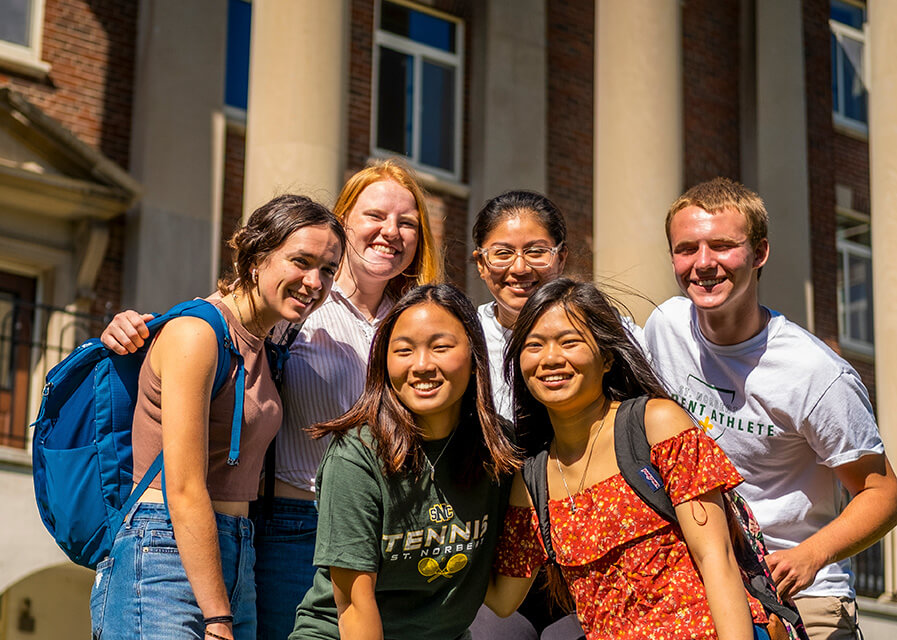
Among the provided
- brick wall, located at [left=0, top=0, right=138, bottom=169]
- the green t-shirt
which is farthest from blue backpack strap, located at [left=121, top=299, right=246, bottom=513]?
brick wall, located at [left=0, top=0, right=138, bottom=169]

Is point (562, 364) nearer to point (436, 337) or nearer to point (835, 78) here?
point (436, 337)

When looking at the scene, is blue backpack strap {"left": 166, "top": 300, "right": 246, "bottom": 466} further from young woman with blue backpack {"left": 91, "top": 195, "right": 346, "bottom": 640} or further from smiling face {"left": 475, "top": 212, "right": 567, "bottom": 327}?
Answer: smiling face {"left": 475, "top": 212, "right": 567, "bottom": 327}

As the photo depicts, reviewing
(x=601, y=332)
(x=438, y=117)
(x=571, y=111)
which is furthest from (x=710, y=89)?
(x=601, y=332)

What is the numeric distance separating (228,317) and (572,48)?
14.4m

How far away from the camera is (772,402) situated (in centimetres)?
449

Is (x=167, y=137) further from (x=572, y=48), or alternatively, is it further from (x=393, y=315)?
(x=393, y=315)

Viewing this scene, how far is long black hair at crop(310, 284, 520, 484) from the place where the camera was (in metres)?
3.76

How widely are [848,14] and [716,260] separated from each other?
58.8 feet

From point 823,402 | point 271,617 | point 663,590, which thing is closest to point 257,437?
point 271,617

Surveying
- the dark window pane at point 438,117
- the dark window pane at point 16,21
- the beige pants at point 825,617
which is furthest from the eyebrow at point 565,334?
the dark window pane at point 438,117

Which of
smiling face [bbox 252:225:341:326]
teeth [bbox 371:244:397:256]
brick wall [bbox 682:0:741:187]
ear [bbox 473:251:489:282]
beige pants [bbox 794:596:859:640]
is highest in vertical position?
brick wall [bbox 682:0:741:187]

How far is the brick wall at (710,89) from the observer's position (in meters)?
18.5

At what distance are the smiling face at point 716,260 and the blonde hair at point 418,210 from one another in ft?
2.99

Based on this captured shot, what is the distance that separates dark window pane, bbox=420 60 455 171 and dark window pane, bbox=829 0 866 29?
754cm
